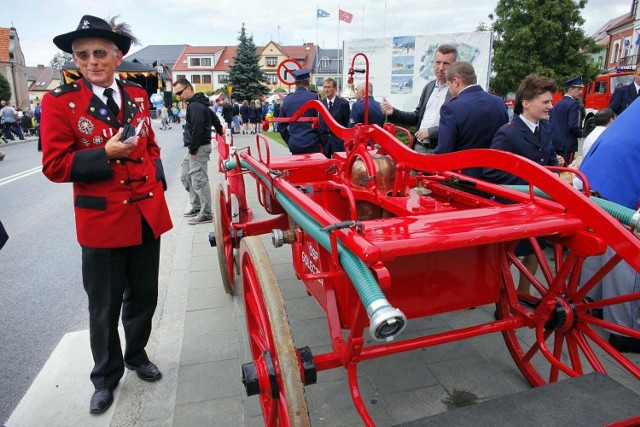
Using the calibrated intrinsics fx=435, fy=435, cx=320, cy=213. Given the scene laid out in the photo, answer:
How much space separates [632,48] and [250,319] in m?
43.3

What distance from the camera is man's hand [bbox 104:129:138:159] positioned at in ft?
6.89

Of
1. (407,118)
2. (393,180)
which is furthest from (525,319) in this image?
(407,118)

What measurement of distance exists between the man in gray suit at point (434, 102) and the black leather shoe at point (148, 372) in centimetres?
285

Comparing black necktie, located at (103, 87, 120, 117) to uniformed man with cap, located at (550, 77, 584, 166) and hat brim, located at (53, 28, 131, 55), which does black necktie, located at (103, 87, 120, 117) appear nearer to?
hat brim, located at (53, 28, 131, 55)

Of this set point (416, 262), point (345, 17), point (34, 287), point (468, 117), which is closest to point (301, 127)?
point (468, 117)

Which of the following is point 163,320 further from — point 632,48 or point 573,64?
point 632,48

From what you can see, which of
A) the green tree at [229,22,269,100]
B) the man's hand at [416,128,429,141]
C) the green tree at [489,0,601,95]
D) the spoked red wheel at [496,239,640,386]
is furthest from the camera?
the green tree at [229,22,269,100]

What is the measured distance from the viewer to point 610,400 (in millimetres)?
1623

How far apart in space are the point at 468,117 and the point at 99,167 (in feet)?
8.24

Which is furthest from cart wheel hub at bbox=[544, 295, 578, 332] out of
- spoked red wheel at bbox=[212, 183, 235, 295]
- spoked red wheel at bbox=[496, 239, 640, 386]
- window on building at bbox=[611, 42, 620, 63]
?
window on building at bbox=[611, 42, 620, 63]

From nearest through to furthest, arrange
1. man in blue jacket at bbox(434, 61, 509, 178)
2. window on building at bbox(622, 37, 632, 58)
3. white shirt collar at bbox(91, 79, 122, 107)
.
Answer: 1. white shirt collar at bbox(91, 79, 122, 107)
2. man in blue jacket at bbox(434, 61, 509, 178)
3. window on building at bbox(622, 37, 632, 58)

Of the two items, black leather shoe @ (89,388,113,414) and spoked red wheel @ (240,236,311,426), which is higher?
spoked red wheel @ (240,236,311,426)

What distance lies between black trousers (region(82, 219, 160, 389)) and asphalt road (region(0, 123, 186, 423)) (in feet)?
1.15

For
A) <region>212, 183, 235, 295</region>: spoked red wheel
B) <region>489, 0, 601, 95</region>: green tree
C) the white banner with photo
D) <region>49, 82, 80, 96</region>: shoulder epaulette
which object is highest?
<region>489, 0, 601, 95</region>: green tree
